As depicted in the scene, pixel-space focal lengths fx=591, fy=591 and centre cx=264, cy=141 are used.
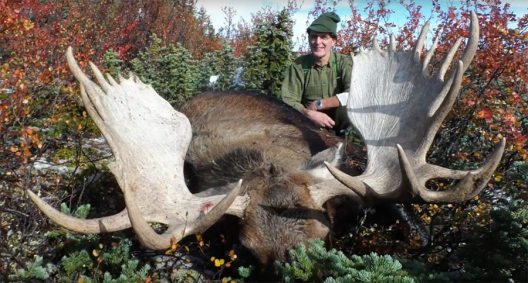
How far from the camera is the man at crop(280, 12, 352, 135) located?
271 inches

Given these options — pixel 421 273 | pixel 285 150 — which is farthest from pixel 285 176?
pixel 421 273

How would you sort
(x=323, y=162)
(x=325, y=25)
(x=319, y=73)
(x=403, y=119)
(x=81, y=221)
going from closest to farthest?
1. (x=81, y=221)
2. (x=323, y=162)
3. (x=403, y=119)
4. (x=325, y=25)
5. (x=319, y=73)

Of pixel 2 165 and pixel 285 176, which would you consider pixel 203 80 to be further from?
pixel 285 176

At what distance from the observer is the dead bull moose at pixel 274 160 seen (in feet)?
11.9

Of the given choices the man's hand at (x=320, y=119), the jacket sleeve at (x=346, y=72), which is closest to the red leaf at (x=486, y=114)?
the man's hand at (x=320, y=119)

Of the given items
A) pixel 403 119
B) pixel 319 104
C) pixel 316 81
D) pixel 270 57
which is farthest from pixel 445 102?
pixel 270 57

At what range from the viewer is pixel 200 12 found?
65.1ft

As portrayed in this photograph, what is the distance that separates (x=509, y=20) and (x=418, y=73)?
1.93 metres

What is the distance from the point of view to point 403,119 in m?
4.23

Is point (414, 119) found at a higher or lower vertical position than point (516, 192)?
higher

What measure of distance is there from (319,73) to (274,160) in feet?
9.88

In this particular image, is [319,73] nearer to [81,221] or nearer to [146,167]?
[146,167]

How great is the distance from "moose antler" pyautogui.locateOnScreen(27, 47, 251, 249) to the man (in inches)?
96.1

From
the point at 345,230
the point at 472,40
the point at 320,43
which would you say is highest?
the point at 472,40
